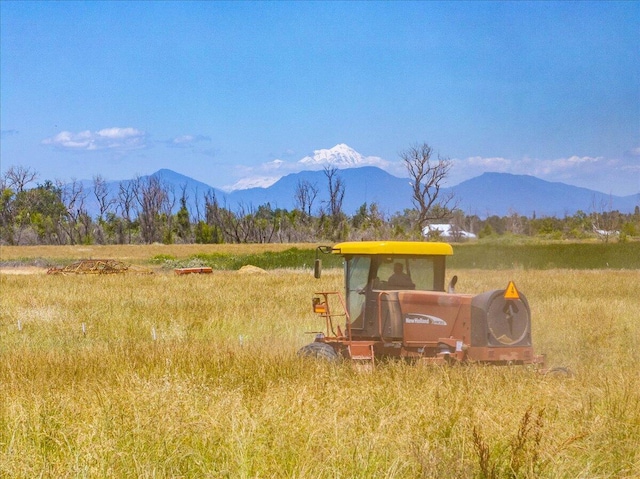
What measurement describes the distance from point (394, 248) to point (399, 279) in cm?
46

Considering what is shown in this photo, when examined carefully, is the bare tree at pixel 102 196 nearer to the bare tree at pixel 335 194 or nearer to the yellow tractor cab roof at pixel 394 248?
the bare tree at pixel 335 194

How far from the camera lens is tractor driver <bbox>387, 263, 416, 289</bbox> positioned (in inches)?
423

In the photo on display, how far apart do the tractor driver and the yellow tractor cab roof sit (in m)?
0.26

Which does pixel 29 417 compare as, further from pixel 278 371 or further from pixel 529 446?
pixel 529 446

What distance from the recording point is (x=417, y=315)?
1039 centimetres

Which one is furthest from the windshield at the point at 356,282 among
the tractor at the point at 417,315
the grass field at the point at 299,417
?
the grass field at the point at 299,417

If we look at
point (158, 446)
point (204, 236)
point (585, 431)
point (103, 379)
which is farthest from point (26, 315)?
point (204, 236)

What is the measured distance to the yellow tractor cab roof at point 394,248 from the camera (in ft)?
34.8

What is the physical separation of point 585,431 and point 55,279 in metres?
27.5

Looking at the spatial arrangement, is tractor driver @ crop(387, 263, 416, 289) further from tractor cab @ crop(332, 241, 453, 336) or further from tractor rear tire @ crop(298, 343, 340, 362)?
tractor rear tire @ crop(298, 343, 340, 362)

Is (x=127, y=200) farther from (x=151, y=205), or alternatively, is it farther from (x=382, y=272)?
(x=382, y=272)

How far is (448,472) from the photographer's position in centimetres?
532

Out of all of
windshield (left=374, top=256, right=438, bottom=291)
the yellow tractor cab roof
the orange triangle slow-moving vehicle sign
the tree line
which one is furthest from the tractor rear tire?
the tree line

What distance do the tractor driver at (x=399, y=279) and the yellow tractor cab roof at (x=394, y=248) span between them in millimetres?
259
